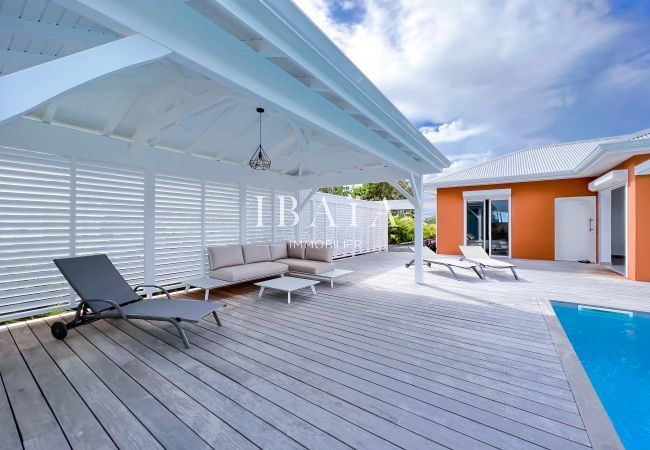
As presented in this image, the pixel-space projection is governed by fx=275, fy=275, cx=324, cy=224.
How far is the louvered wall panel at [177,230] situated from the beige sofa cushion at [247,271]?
643mm

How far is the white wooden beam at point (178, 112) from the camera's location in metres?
3.76

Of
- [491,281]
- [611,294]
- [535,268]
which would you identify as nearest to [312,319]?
[491,281]

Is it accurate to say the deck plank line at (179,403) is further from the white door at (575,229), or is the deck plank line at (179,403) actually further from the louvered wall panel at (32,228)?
the white door at (575,229)

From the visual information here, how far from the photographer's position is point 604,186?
8.07 meters

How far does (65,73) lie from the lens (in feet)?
4.74

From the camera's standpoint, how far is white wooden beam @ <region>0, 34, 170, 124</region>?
129cm

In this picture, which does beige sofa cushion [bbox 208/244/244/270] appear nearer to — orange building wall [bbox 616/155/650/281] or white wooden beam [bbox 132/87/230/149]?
white wooden beam [bbox 132/87/230/149]

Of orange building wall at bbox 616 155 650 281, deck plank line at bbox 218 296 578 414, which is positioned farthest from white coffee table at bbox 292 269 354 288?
orange building wall at bbox 616 155 650 281

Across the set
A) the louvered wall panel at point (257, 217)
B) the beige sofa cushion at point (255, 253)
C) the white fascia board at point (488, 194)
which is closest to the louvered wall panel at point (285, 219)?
the louvered wall panel at point (257, 217)

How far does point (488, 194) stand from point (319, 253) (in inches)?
303

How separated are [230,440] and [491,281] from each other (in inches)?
262

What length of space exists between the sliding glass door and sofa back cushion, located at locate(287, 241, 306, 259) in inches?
289

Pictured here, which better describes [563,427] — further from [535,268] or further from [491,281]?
[535,268]

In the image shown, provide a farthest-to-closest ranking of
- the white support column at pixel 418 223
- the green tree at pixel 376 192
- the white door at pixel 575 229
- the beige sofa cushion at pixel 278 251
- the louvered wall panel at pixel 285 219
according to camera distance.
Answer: the green tree at pixel 376 192, the white door at pixel 575 229, the louvered wall panel at pixel 285 219, the beige sofa cushion at pixel 278 251, the white support column at pixel 418 223
